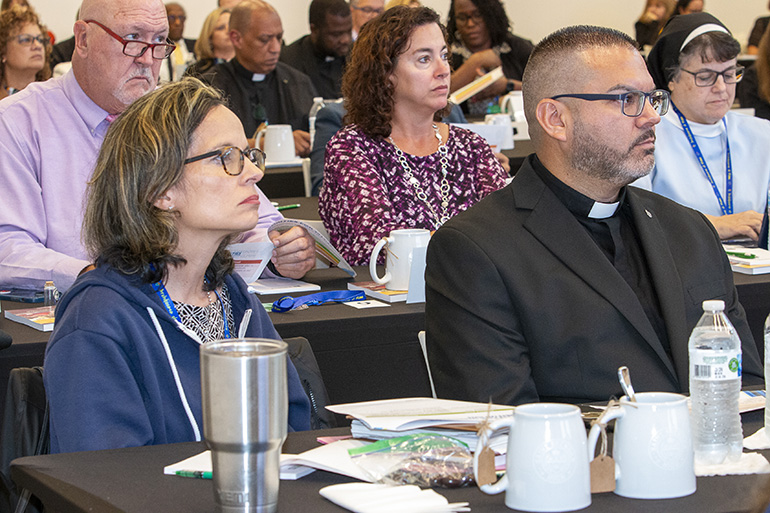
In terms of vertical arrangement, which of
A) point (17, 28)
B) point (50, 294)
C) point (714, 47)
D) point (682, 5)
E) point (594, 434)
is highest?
point (682, 5)

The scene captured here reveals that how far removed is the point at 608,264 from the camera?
6.19 feet

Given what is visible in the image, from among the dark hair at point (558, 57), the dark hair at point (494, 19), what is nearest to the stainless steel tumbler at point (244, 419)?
the dark hair at point (558, 57)

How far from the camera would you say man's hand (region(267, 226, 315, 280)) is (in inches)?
105

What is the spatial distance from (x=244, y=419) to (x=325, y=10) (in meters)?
6.31

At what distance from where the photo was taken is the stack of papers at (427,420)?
1.29 meters

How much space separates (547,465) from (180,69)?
7.14m

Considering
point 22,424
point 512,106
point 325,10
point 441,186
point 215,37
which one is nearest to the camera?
point 22,424

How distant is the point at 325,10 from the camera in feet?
23.2

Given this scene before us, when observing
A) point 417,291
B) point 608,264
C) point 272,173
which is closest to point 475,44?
point 272,173

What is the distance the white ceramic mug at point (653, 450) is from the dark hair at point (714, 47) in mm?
2456

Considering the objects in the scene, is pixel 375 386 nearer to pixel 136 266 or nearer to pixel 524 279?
pixel 524 279

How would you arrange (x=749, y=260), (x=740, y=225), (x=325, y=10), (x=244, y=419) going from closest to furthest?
1. (x=244, y=419)
2. (x=749, y=260)
3. (x=740, y=225)
4. (x=325, y=10)

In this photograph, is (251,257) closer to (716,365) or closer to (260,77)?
(716,365)

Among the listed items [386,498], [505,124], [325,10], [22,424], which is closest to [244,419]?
[386,498]
